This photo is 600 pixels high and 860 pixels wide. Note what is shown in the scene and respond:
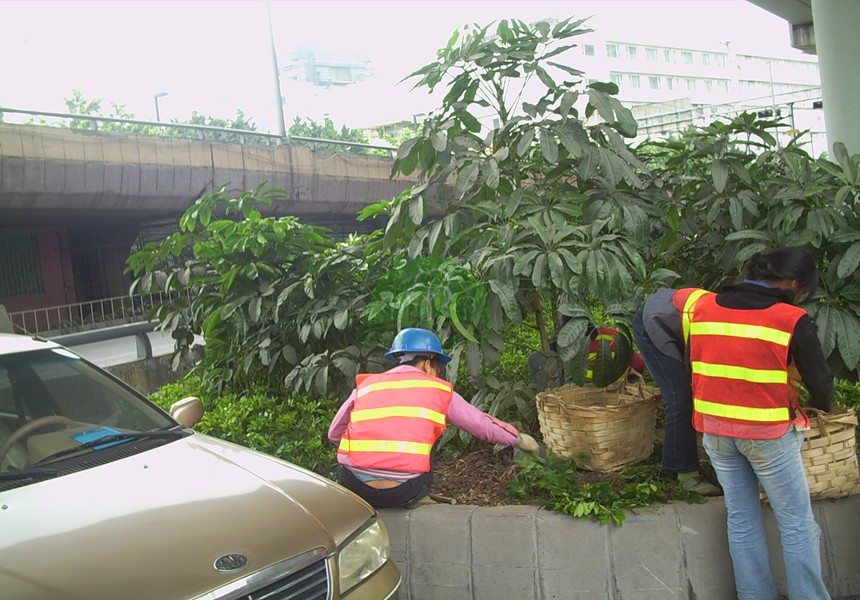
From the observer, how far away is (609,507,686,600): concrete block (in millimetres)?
3672

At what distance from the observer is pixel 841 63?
8.64m

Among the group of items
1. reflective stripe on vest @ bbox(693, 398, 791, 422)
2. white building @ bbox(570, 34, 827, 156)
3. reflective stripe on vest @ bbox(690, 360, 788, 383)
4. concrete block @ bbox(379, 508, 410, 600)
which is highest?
white building @ bbox(570, 34, 827, 156)

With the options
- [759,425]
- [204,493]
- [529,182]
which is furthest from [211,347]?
[759,425]

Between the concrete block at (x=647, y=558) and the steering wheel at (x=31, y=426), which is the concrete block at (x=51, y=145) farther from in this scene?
the concrete block at (x=647, y=558)

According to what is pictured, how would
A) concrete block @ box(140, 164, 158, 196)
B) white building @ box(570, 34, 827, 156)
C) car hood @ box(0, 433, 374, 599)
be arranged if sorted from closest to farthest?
car hood @ box(0, 433, 374, 599)
concrete block @ box(140, 164, 158, 196)
white building @ box(570, 34, 827, 156)

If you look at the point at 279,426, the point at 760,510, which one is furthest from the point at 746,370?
the point at 279,426

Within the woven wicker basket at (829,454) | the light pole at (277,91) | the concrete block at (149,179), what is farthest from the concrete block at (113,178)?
the woven wicker basket at (829,454)

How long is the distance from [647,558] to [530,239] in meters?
1.87

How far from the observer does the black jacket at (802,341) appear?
10.2ft

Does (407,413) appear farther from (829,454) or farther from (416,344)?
(829,454)

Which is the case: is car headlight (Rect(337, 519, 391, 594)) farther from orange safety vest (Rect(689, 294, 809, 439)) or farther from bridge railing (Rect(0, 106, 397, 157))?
bridge railing (Rect(0, 106, 397, 157))

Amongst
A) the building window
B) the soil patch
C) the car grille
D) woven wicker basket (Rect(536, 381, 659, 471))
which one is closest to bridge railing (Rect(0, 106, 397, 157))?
the building window

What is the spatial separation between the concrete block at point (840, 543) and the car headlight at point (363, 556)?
2060 mm

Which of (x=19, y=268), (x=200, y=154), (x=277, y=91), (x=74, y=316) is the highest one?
(x=277, y=91)
